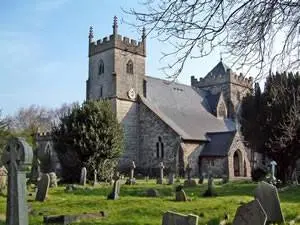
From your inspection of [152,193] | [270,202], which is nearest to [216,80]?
[152,193]

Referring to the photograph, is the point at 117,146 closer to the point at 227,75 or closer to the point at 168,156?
the point at 168,156

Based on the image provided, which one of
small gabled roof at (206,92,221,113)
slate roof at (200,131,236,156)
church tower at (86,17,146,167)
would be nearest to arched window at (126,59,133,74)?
church tower at (86,17,146,167)

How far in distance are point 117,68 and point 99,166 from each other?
1364cm

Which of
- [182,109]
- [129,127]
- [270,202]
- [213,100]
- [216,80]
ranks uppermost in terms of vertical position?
[216,80]

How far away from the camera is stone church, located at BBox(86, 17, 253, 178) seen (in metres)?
37.3

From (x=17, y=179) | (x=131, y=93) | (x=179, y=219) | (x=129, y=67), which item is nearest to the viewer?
(x=179, y=219)

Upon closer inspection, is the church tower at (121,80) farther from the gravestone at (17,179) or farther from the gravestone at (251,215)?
the gravestone at (251,215)

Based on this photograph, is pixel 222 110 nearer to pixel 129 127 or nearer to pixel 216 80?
pixel 216 80

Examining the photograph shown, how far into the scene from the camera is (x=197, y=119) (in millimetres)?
42719

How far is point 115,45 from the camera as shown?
39406mm

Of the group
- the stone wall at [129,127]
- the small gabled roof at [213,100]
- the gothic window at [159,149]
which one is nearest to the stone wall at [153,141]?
the gothic window at [159,149]

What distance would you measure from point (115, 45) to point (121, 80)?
10.7 feet

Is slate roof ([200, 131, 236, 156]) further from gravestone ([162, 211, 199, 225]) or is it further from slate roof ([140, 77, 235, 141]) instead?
gravestone ([162, 211, 199, 225])

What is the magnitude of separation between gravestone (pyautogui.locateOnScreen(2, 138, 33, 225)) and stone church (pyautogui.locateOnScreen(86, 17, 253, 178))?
2901cm
